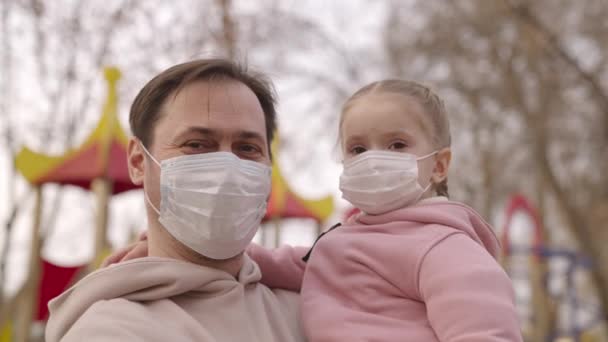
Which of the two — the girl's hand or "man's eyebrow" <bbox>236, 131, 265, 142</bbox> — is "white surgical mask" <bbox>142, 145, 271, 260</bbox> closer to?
"man's eyebrow" <bbox>236, 131, 265, 142</bbox>

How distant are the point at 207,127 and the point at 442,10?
13768 mm

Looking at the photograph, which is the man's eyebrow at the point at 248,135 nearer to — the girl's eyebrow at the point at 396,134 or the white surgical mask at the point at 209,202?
the white surgical mask at the point at 209,202

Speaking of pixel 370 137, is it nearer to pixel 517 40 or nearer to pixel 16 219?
pixel 16 219

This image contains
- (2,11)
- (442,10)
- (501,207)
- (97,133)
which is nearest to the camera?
(97,133)

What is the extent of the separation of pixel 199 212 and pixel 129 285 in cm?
33

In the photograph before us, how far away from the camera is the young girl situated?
1.70m

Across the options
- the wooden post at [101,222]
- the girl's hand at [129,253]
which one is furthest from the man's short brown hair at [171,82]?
the wooden post at [101,222]

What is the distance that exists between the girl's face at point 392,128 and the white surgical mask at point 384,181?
0.03 meters

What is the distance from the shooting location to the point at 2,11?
8.11 meters

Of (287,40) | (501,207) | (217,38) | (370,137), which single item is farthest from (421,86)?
(501,207)

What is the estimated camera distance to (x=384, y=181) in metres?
2.11

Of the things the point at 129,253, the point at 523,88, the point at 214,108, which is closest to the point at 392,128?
the point at 214,108

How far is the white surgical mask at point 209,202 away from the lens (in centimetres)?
204

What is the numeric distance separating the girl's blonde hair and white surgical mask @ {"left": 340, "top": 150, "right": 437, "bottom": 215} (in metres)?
0.12
